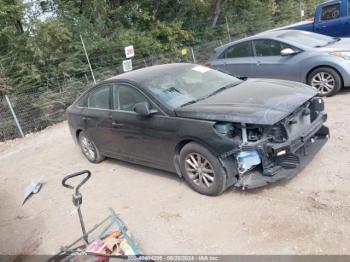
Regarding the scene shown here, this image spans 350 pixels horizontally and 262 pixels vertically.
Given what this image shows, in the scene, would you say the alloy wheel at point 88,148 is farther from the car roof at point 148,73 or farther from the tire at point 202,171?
the tire at point 202,171

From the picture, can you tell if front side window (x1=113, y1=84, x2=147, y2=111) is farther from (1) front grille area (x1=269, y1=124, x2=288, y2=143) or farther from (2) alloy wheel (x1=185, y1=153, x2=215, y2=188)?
(1) front grille area (x1=269, y1=124, x2=288, y2=143)

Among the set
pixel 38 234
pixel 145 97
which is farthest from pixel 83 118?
pixel 38 234

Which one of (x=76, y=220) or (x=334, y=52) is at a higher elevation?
(x=334, y=52)

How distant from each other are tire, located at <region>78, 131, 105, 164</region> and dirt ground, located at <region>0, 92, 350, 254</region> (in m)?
0.15

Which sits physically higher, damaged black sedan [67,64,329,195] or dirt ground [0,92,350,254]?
damaged black sedan [67,64,329,195]

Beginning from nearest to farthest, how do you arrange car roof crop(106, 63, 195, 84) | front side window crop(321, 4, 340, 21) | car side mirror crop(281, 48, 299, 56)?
car roof crop(106, 63, 195, 84) → car side mirror crop(281, 48, 299, 56) → front side window crop(321, 4, 340, 21)

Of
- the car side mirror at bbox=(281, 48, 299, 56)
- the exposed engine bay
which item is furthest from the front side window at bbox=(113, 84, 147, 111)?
the car side mirror at bbox=(281, 48, 299, 56)

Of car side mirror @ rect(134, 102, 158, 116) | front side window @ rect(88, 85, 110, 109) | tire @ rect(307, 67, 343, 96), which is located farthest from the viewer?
tire @ rect(307, 67, 343, 96)

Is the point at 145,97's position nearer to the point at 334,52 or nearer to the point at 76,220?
the point at 76,220

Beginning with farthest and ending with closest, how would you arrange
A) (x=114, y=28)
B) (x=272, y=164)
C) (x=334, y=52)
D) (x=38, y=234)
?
(x=114, y=28) → (x=334, y=52) → (x=38, y=234) → (x=272, y=164)

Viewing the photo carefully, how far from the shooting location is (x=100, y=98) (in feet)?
19.9

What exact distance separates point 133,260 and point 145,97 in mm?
2366

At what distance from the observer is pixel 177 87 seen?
5125 millimetres

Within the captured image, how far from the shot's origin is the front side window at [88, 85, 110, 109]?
5857mm
